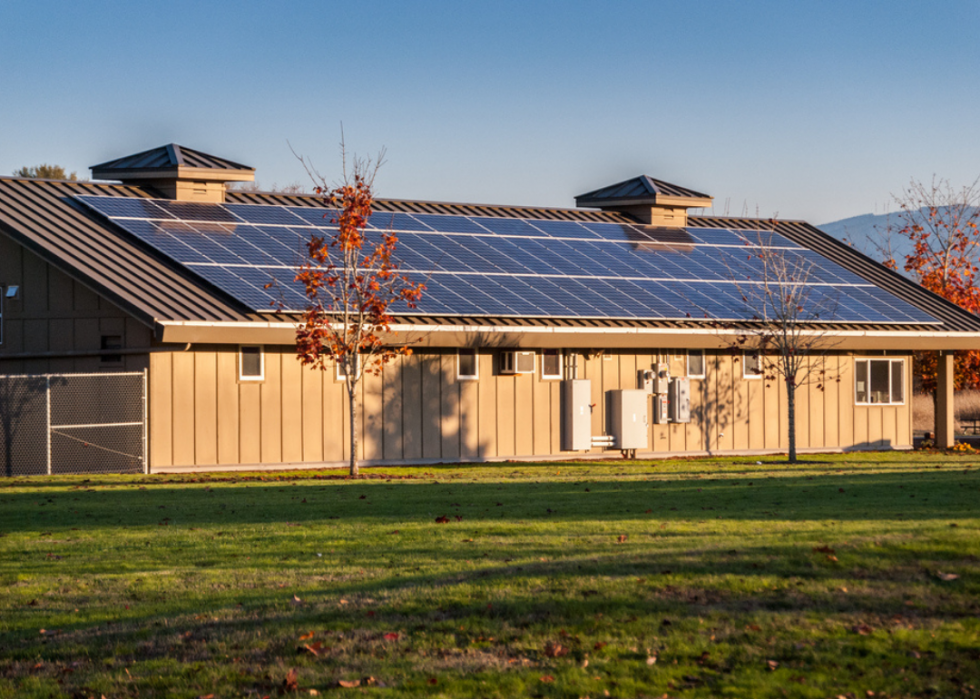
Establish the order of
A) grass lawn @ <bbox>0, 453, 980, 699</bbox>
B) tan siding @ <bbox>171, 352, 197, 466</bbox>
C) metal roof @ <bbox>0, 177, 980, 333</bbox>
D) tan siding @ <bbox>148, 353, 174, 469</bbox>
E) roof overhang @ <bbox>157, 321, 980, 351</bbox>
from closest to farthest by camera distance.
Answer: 1. grass lawn @ <bbox>0, 453, 980, 699</bbox>
2. roof overhang @ <bbox>157, 321, 980, 351</bbox>
3. tan siding @ <bbox>148, 353, 174, 469</bbox>
4. metal roof @ <bbox>0, 177, 980, 333</bbox>
5. tan siding @ <bbox>171, 352, 197, 466</bbox>

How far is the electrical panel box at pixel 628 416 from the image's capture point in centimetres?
2974

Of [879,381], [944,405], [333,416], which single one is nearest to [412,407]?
[333,416]

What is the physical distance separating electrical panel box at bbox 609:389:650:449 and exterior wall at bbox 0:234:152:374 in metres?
11.1

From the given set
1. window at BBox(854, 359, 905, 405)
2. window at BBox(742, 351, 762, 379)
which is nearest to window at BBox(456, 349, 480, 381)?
window at BBox(742, 351, 762, 379)

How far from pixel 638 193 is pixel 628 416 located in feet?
37.8

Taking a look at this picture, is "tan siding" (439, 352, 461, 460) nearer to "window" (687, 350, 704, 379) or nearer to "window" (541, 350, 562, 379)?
"window" (541, 350, 562, 379)

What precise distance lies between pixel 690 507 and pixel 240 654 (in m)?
8.83

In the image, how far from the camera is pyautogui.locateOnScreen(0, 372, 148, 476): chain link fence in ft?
82.4

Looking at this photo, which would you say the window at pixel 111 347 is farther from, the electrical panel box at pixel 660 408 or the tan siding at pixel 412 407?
the electrical panel box at pixel 660 408

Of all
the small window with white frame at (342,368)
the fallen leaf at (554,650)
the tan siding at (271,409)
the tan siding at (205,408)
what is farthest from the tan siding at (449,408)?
the fallen leaf at (554,650)

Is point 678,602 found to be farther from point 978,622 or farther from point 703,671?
point 978,622

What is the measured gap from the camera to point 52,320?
27.1 m

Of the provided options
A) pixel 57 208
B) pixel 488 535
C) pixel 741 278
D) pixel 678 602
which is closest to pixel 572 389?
pixel 741 278

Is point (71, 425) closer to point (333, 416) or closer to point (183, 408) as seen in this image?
point (183, 408)
